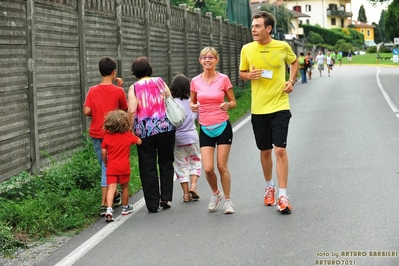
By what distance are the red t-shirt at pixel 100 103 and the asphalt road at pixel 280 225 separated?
3.27 ft

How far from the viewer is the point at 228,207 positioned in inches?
343

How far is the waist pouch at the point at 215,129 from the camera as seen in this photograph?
8.86 m

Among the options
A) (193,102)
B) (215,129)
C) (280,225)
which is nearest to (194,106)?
(193,102)

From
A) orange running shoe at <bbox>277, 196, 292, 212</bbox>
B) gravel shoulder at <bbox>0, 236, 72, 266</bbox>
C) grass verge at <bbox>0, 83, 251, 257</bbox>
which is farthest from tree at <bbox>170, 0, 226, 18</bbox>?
gravel shoulder at <bbox>0, 236, 72, 266</bbox>

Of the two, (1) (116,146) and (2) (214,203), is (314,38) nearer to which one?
(2) (214,203)

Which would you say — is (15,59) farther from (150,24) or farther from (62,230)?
(150,24)

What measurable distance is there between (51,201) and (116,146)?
3.32ft

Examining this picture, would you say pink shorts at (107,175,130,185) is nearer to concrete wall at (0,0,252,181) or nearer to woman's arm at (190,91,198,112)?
woman's arm at (190,91,198,112)

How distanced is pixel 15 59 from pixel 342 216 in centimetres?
439

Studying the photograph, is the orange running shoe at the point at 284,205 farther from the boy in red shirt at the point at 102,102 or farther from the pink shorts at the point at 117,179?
the boy in red shirt at the point at 102,102

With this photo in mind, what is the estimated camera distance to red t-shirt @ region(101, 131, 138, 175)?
8820 millimetres

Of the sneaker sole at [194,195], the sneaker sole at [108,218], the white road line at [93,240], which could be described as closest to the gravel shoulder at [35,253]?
the white road line at [93,240]

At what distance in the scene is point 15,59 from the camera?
10.1 meters

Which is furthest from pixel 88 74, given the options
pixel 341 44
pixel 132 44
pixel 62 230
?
pixel 341 44
